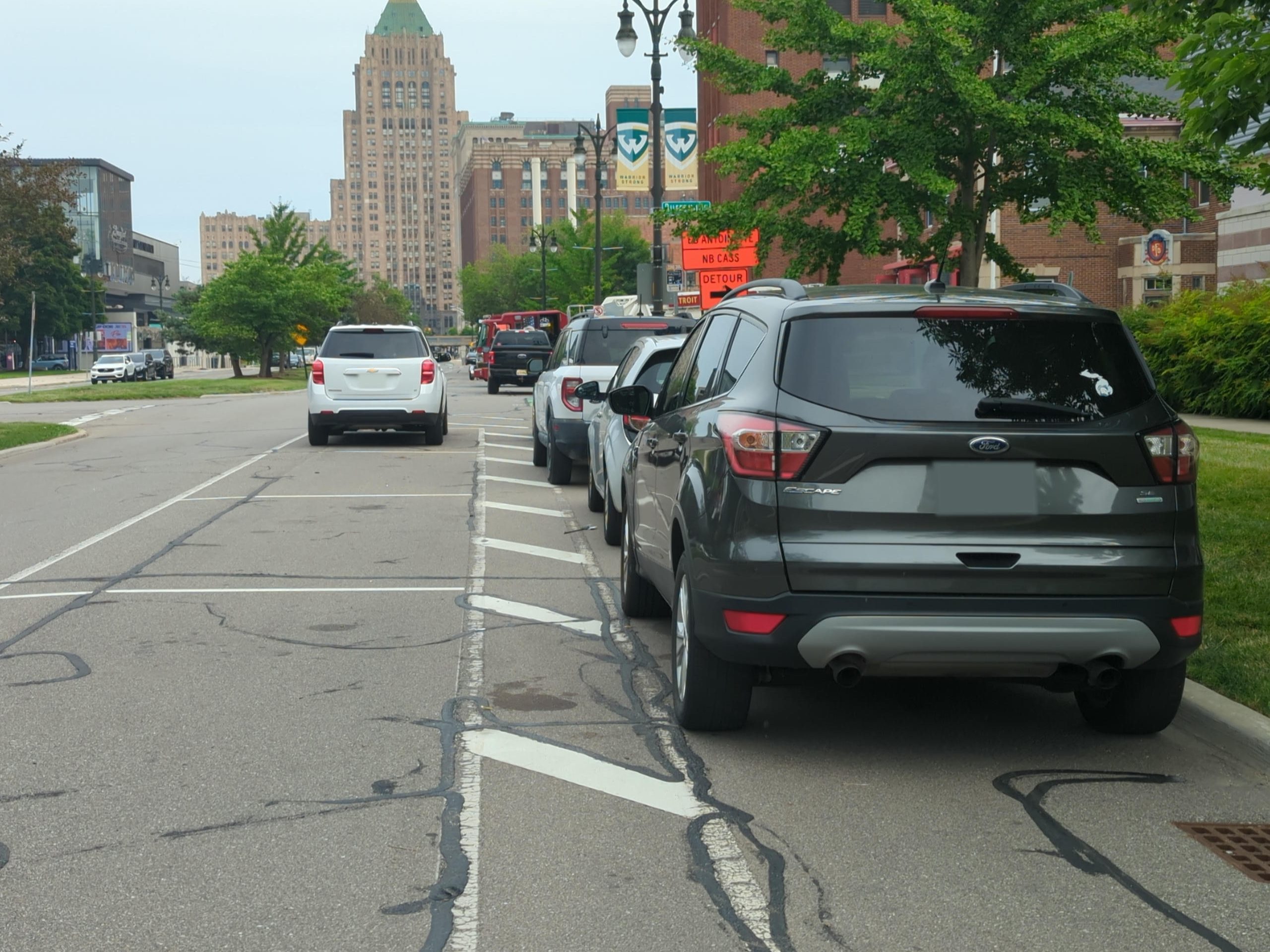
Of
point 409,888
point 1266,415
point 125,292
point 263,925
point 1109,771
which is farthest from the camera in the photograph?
point 125,292

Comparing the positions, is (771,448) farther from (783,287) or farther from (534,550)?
(534,550)

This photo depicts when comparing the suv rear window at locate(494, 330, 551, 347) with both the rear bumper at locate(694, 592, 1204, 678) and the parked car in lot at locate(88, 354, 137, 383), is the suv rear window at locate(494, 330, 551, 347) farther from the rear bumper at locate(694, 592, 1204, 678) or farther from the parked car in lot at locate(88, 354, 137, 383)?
the rear bumper at locate(694, 592, 1204, 678)

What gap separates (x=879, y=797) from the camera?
5402 mm

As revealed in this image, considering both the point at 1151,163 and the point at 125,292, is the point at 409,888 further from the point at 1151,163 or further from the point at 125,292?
the point at 125,292

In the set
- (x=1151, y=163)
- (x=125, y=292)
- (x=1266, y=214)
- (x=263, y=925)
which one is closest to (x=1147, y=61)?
(x=1151, y=163)

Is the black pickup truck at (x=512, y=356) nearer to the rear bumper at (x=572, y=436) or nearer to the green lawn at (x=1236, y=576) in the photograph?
the rear bumper at (x=572, y=436)

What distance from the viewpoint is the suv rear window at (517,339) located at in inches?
1922

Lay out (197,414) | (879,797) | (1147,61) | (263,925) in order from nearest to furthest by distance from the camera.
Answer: (263,925) < (879,797) < (1147,61) < (197,414)

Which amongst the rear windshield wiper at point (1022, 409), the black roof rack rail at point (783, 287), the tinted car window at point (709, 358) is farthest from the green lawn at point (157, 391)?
the rear windshield wiper at point (1022, 409)

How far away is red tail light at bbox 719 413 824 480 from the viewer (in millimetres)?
5480

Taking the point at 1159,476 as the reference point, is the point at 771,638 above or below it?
below

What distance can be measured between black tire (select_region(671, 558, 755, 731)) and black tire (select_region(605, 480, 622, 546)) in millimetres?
5654

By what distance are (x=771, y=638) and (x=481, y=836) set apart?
131 centimetres

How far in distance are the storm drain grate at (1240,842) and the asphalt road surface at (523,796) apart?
72mm
